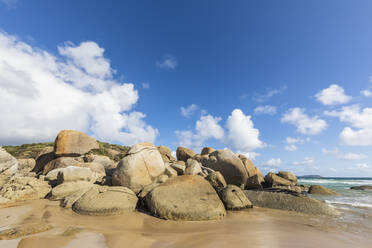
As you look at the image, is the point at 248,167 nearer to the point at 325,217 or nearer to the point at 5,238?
the point at 325,217

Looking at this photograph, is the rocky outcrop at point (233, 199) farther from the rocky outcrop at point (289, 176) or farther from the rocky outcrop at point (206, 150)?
the rocky outcrop at point (289, 176)

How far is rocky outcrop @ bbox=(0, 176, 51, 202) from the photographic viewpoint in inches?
256

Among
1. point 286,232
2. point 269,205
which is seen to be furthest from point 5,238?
point 269,205

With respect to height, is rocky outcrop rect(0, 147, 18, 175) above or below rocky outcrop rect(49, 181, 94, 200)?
above

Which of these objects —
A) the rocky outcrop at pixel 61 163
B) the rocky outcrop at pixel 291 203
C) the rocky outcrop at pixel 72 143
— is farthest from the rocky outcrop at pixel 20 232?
the rocky outcrop at pixel 72 143

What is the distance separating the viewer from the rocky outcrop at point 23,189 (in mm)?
6494

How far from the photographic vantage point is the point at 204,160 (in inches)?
549

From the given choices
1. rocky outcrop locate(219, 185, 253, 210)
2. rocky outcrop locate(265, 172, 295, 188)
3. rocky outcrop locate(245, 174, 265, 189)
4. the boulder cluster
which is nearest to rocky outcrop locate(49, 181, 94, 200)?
the boulder cluster

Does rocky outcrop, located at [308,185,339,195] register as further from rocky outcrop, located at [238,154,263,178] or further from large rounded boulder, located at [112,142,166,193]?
large rounded boulder, located at [112,142,166,193]

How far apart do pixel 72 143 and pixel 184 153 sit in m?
8.70

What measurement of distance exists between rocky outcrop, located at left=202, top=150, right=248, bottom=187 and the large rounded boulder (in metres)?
6.53

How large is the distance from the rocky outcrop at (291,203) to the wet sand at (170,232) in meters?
0.91

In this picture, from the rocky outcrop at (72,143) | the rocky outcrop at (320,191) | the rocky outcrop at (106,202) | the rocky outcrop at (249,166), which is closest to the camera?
the rocky outcrop at (106,202)

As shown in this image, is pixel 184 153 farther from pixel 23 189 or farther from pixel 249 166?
pixel 23 189
